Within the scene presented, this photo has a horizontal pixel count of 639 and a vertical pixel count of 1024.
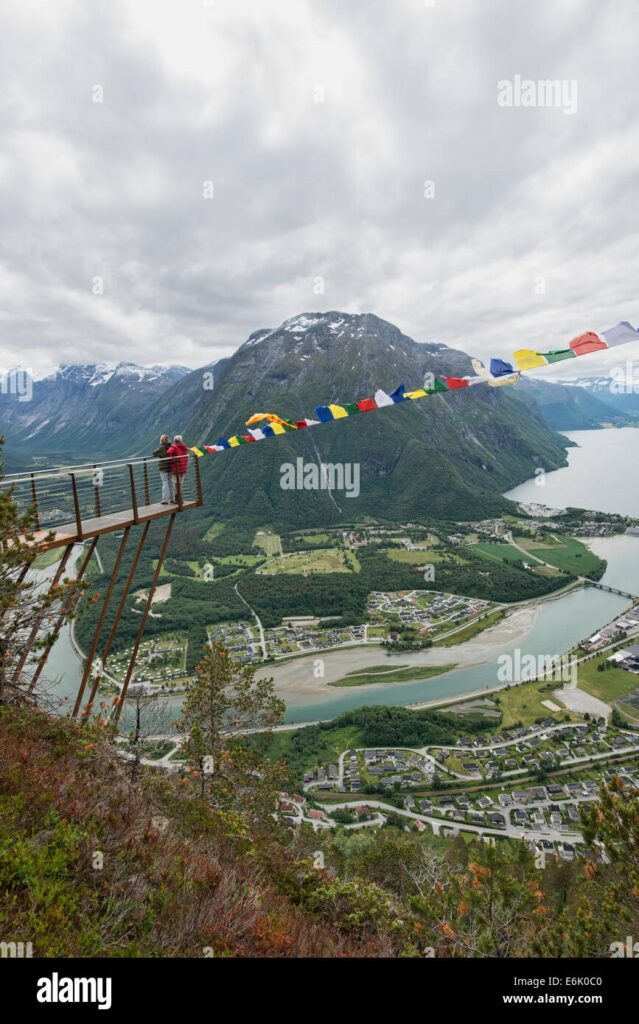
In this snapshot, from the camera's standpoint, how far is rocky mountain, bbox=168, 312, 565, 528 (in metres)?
100

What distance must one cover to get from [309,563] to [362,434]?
6297cm

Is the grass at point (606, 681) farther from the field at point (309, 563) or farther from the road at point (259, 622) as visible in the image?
the field at point (309, 563)

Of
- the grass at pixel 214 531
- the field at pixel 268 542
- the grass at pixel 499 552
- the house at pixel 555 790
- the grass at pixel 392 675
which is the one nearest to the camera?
the house at pixel 555 790

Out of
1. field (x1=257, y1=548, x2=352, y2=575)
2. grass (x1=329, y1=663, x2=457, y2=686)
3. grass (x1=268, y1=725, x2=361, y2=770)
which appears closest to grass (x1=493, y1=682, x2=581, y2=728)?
grass (x1=329, y1=663, x2=457, y2=686)

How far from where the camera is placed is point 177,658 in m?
39.7

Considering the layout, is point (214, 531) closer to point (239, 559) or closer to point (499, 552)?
point (239, 559)

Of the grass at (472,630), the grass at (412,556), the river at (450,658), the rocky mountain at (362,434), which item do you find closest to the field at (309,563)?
the grass at (412,556)

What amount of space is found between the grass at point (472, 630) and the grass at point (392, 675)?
14.8 ft

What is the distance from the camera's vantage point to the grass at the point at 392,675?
35.1m

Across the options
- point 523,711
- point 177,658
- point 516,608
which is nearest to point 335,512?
point 516,608

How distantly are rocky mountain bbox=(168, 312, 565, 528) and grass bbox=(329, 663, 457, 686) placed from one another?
5909 cm

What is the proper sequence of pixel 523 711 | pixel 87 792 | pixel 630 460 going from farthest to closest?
pixel 630 460 → pixel 523 711 → pixel 87 792
